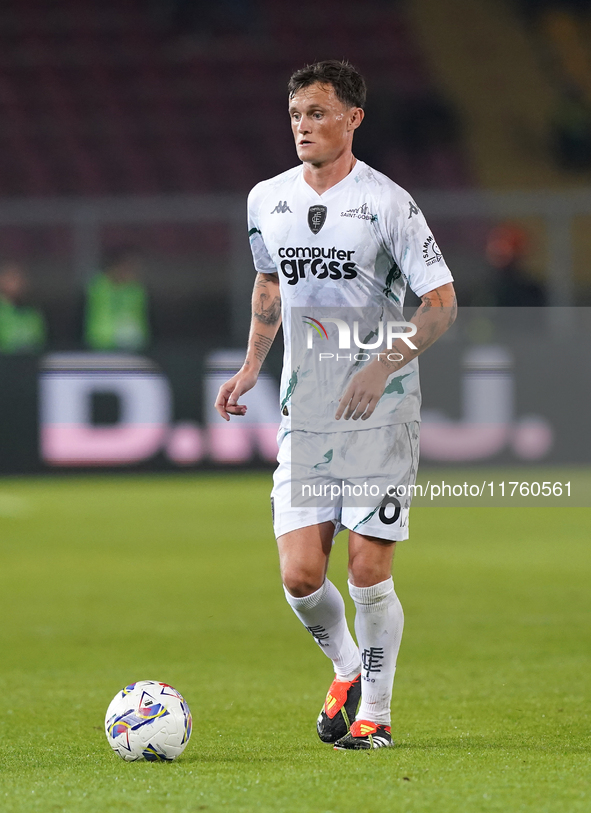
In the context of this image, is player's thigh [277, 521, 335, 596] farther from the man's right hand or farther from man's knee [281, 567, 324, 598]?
the man's right hand

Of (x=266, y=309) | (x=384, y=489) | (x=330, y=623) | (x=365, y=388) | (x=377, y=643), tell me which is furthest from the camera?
(x=266, y=309)

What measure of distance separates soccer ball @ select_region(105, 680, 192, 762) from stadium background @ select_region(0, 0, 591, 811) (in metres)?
0.08

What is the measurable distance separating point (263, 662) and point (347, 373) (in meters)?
2.19

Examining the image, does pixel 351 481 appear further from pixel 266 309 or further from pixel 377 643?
pixel 266 309

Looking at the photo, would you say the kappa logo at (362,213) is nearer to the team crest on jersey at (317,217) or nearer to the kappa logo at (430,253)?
the team crest on jersey at (317,217)

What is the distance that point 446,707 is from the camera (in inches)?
197

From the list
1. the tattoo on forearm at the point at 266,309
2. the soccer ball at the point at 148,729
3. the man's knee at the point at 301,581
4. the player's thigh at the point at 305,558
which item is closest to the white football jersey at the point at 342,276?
the tattoo on forearm at the point at 266,309

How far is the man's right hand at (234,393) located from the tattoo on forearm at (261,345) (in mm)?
101

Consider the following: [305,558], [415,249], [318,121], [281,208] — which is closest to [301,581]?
[305,558]

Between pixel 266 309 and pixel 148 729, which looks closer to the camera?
pixel 148 729

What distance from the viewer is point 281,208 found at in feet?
14.4

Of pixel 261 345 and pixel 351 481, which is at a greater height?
pixel 261 345

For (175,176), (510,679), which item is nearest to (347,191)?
(510,679)

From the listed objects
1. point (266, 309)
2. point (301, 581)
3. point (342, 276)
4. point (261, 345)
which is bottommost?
point (301, 581)
